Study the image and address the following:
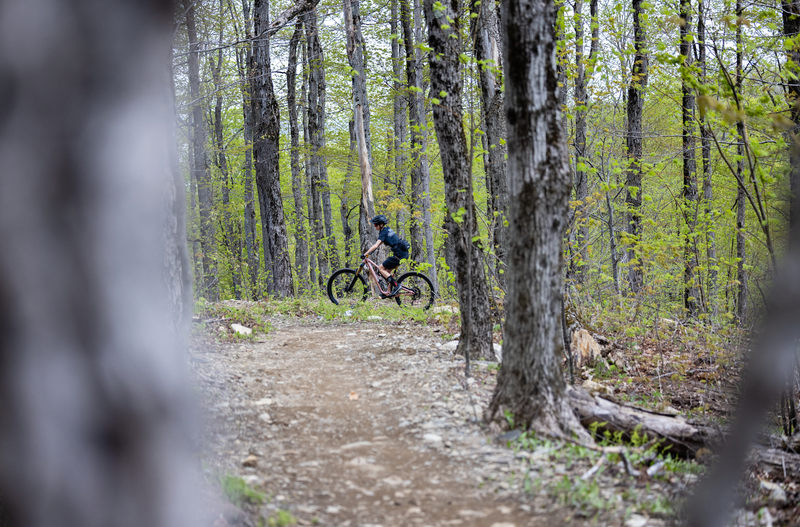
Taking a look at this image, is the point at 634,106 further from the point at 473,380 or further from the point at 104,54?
the point at 104,54

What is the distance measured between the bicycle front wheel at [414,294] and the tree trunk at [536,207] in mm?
6470

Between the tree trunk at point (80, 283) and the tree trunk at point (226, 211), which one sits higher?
the tree trunk at point (226, 211)

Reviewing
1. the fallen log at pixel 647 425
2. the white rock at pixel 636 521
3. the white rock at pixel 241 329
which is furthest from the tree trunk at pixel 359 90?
the white rock at pixel 636 521

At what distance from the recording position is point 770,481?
12.4 ft

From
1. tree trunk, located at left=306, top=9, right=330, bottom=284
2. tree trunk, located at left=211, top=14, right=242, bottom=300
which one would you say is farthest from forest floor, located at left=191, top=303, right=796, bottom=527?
tree trunk, located at left=211, top=14, right=242, bottom=300

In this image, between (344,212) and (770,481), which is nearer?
(770,481)

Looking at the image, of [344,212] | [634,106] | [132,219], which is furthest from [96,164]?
[344,212]

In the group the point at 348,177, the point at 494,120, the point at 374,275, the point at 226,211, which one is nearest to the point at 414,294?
the point at 374,275

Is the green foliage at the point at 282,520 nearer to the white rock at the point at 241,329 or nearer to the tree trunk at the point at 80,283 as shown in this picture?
the tree trunk at the point at 80,283

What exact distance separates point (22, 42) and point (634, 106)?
1258 centimetres

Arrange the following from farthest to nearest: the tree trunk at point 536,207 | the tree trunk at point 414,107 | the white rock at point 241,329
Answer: the tree trunk at point 414,107
the white rock at point 241,329
the tree trunk at point 536,207

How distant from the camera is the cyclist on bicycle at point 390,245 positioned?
399 inches

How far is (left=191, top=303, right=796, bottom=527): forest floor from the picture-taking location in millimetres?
2867

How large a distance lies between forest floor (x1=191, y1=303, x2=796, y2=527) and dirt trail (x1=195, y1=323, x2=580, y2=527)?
0.01 metres
